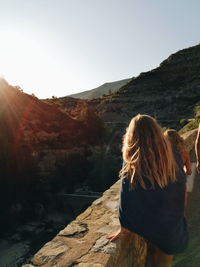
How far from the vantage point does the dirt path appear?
9.99 feet

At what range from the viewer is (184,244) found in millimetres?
1944

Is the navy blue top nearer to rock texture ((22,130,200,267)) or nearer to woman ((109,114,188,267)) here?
woman ((109,114,188,267))

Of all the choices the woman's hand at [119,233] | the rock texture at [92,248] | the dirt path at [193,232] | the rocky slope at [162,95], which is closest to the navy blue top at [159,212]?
the woman's hand at [119,233]

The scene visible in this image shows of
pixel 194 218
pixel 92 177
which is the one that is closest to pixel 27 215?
pixel 92 177

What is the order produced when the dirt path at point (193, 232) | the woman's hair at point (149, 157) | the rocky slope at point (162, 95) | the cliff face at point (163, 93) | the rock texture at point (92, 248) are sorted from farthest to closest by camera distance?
the cliff face at point (163, 93)
the rocky slope at point (162, 95)
the dirt path at point (193, 232)
the rock texture at point (92, 248)
the woman's hair at point (149, 157)

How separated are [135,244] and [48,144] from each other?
1948 cm

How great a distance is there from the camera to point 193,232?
374 cm

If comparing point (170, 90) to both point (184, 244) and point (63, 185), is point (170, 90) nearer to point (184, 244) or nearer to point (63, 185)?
point (63, 185)

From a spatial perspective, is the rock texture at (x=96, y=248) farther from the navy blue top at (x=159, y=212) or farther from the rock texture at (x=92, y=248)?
the navy blue top at (x=159, y=212)

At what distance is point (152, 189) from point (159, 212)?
0.54 ft

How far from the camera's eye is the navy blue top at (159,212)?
70.8 inches

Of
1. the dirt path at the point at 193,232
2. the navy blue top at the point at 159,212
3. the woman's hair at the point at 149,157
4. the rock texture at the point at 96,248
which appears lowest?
the dirt path at the point at 193,232

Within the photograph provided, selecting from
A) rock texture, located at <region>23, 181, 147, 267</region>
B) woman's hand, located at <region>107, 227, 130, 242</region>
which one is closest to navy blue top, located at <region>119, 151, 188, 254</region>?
woman's hand, located at <region>107, 227, 130, 242</region>

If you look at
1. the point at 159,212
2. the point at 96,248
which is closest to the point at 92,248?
the point at 96,248
